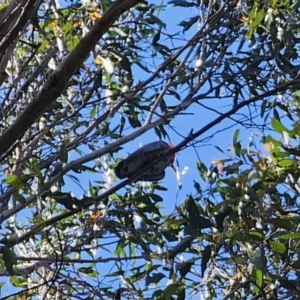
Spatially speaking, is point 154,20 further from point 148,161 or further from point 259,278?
point 259,278

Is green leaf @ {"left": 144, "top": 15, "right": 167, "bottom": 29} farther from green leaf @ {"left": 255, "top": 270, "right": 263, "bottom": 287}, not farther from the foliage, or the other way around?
green leaf @ {"left": 255, "top": 270, "right": 263, "bottom": 287}

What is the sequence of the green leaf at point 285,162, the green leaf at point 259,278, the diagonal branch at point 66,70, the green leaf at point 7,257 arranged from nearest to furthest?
the diagonal branch at point 66,70
the green leaf at point 7,257
the green leaf at point 259,278
the green leaf at point 285,162

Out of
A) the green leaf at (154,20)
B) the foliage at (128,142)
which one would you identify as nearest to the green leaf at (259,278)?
the foliage at (128,142)

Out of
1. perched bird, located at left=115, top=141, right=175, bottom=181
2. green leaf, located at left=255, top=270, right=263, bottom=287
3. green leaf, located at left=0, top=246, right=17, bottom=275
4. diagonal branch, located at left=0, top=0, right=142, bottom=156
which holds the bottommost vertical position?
green leaf, located at left=255, top=270, right=263, bottom=287

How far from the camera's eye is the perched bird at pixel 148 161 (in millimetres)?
2312

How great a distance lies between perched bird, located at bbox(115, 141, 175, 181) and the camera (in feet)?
7.59

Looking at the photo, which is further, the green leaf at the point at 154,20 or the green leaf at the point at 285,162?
the green leaf at the point at 154,20

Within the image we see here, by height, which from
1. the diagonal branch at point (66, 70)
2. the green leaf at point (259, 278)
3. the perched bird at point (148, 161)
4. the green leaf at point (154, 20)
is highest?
the green leaf at point (154, 20)

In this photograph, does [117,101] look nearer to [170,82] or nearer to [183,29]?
[170,82]

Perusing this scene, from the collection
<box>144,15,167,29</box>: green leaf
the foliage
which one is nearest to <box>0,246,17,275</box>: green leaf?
the foliage

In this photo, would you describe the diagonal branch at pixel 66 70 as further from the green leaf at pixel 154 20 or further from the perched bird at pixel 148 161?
the green leaf at pixel 154 20

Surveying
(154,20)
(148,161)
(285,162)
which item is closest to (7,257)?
(148,161)

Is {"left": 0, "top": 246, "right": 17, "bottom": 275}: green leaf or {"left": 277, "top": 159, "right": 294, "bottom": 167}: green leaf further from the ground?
{"left": 277, "top": 159, "right": 294, "bottom": 167}: green leaf

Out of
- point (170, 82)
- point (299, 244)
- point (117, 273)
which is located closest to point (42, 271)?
point (117, 273)
